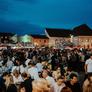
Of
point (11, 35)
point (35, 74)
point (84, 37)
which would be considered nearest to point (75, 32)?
point (84, 37)

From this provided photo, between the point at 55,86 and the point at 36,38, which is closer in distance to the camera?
the point at 55,86

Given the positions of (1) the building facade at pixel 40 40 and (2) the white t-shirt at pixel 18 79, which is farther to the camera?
(1) the building facade at pixel 40 40

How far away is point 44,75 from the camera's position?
1164 cm

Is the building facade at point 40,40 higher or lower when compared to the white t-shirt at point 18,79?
higher

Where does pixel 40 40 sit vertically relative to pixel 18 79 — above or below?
above

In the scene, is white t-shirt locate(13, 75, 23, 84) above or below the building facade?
below

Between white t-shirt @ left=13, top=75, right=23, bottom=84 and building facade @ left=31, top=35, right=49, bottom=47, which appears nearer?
white t-shirt @ left=13, top=75, right=23, bottom=84

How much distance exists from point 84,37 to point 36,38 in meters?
26.0

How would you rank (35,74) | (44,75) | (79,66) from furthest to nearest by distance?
1. (79,66)
2. (35,74)
3. (44,75)

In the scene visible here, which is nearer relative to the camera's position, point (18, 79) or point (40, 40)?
point (18, 79)

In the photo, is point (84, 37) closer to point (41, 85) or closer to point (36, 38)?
point (36, 38)

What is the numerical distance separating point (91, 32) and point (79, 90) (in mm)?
109614

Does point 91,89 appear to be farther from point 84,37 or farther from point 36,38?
point 36,38

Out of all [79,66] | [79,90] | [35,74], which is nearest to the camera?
[79,90]
